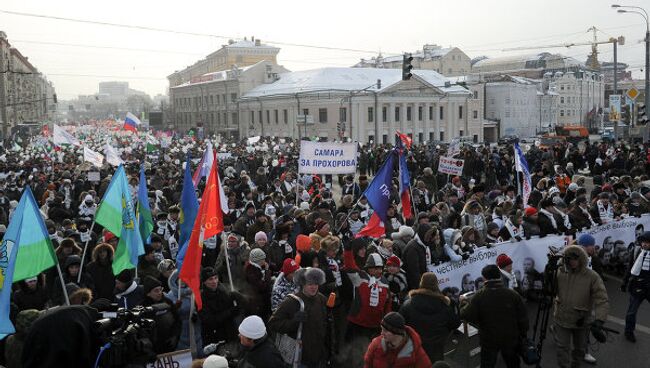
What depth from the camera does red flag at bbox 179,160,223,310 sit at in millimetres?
5996

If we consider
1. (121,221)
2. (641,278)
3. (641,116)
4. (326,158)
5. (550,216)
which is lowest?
(641,278)

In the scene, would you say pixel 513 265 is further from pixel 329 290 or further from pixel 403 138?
pixel 403 138

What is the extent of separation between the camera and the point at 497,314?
5.77 m

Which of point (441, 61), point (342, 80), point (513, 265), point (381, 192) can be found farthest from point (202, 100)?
point (513, 265)

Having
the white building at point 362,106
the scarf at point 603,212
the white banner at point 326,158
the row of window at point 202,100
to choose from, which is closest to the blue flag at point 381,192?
the scarf at point 603,212

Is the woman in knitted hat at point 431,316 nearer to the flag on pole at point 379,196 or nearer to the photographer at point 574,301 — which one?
the photographer at point 574,301

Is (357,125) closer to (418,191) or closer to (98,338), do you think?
(418,191)

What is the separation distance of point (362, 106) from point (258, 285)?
2207 inches

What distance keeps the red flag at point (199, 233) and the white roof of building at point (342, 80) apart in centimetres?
5554

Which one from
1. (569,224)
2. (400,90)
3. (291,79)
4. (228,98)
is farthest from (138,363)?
(228,98)

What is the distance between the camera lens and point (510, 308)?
18.9 ft

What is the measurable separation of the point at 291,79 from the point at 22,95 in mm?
38035

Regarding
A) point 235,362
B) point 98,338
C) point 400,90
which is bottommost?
point 235,362

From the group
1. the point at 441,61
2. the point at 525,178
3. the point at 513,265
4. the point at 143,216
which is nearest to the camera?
the point at 513,265
